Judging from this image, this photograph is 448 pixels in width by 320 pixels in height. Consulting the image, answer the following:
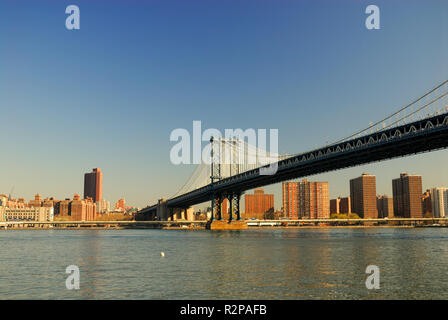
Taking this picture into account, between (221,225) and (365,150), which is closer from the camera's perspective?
(365,150)

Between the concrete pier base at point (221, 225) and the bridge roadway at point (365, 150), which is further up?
the bridge roadway at point (365, 150)

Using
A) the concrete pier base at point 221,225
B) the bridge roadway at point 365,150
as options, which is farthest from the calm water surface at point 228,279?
the concrete pier base at point 221,225

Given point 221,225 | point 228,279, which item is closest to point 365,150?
point 228,279

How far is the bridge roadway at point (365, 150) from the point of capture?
58.0 meters

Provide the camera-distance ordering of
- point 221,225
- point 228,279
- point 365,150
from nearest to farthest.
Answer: point 228,279, point 365,150, point 221,225

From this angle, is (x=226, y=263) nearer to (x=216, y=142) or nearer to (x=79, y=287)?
(x=79, y=287)

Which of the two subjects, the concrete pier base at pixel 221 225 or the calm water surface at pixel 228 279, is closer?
the calm water surface at pixel 228 279

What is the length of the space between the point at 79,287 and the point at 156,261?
12.9 m

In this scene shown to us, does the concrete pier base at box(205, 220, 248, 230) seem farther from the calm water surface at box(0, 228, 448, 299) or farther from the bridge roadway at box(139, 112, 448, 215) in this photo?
the calm water surface at box(0, 228, 448, 299)

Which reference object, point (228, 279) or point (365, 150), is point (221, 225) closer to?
point (365, 150)

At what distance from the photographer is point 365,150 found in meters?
68.8

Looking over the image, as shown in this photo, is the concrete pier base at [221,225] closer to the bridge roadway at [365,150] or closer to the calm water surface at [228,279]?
the bridge roadway at [365,150]
